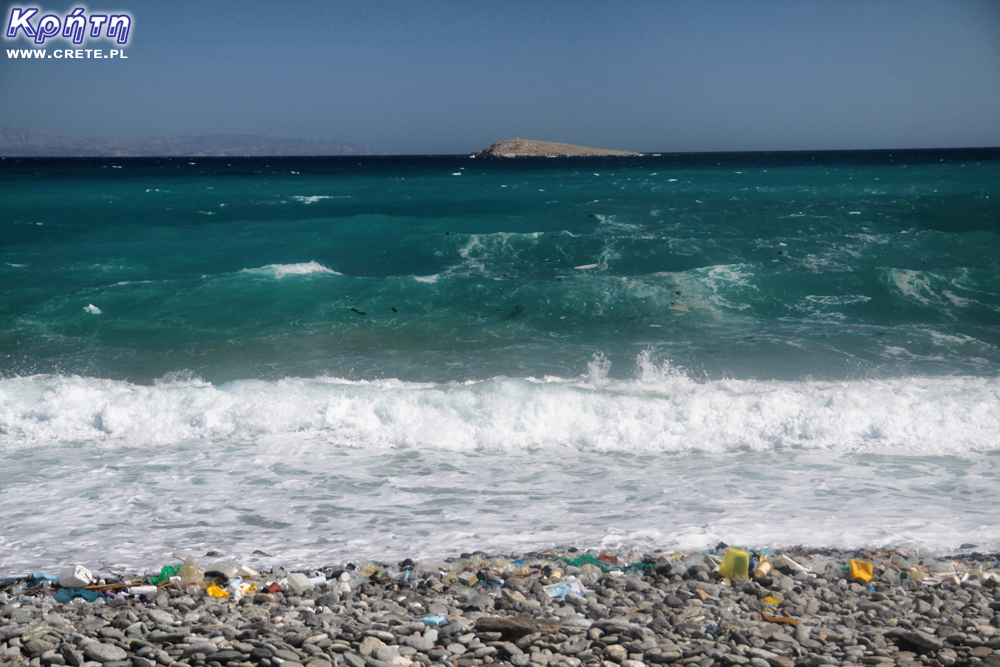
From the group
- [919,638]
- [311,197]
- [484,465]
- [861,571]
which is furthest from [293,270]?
[311,197]

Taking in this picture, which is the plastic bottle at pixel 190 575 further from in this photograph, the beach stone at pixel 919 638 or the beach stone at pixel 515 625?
the beach stone at pixel 919 638

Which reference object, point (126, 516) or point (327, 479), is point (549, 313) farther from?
point (126, 516)

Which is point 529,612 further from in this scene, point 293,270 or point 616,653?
point 293,270

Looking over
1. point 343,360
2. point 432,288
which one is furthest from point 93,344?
point 432,288

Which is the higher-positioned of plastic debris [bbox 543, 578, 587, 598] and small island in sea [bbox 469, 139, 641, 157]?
small island in sea [bbox 469, 139, 641, 157]

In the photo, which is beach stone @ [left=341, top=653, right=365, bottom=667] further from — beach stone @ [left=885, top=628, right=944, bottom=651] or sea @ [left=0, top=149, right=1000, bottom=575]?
beach stone @ [left=885, top=628, right=944, bottom=651]

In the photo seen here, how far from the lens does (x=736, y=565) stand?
5168mm

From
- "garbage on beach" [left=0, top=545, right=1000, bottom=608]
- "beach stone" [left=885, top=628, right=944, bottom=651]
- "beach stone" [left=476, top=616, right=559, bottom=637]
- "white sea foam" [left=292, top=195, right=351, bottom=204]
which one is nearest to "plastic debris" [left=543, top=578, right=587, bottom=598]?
"garbage on beach" [left=0, top=545, right=1000, bottom=608]

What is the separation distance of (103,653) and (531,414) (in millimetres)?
6263

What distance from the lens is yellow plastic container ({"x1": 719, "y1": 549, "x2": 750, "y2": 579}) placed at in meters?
5.15

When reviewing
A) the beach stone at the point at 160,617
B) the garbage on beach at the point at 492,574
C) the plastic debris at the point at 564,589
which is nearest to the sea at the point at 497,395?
the garbage on beach at the point at 492,574

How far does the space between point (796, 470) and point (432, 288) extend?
11.3 metres

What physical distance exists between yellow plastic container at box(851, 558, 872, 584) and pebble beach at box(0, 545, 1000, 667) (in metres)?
0.01

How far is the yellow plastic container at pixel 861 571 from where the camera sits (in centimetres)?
515
